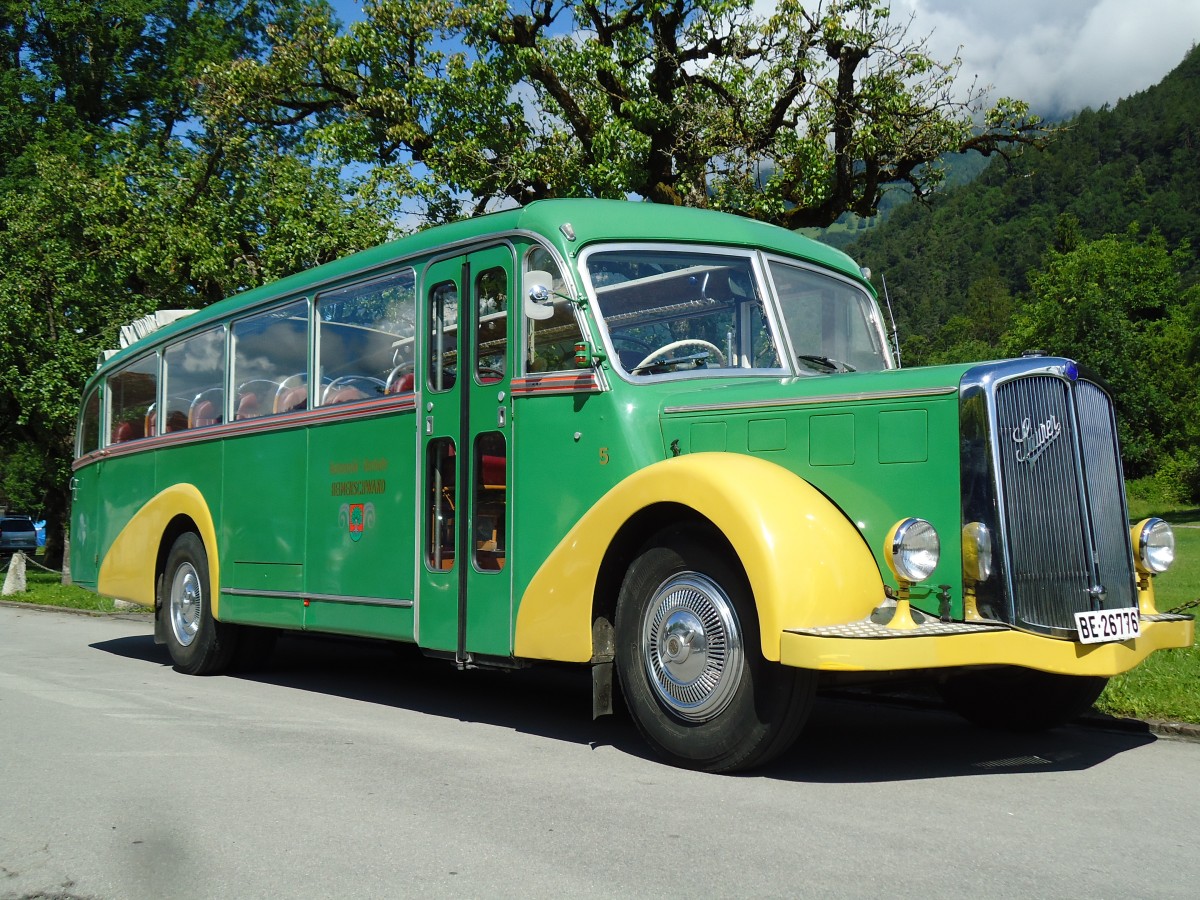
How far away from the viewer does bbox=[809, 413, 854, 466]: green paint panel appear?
5938 mm

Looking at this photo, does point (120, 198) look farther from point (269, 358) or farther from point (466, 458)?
point (466, 458)

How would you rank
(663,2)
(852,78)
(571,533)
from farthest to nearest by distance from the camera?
1. (663,2)
2. (852,78)
3. (571,533)

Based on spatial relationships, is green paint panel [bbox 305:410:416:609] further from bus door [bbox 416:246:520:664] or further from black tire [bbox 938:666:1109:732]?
black tire [bbox 938:666:1109:732]

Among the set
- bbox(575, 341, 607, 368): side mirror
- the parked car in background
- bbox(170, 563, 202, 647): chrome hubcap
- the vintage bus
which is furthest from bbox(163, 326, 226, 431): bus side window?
the parked car in background

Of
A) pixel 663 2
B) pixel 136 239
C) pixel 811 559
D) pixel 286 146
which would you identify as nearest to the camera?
pixel 811 559

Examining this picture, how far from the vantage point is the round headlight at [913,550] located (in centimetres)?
552

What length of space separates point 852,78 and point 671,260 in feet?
31.5

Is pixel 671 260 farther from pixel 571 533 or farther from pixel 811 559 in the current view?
pixel 811 559

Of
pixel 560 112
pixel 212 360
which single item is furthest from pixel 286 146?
pixel 212 360

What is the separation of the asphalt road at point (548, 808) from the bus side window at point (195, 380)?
3.00m

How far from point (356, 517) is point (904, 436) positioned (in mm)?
4127

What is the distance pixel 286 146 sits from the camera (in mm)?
23484

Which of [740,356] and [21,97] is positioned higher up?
[21,97]

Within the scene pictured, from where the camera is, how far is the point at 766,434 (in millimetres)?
6219
